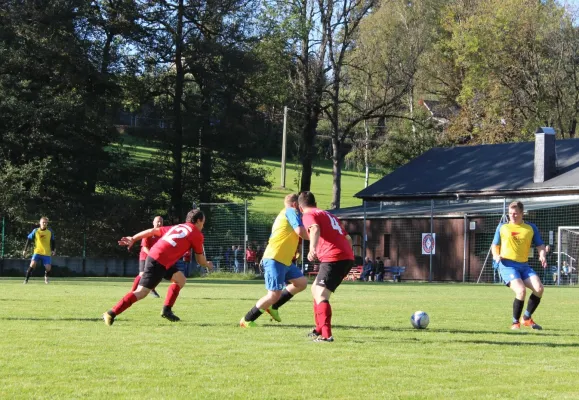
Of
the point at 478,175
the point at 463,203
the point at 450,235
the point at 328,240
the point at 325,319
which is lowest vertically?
the point at 325,319

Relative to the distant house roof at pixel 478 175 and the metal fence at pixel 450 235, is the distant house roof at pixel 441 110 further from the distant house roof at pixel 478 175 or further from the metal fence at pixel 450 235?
the metal fence at pixel 450 235

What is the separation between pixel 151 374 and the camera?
8562 millimetres

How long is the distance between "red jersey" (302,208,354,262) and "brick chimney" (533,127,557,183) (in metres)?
41.5

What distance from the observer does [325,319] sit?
456 inches

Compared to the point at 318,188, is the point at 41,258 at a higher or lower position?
lower

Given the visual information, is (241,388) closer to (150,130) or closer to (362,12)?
(150,130)

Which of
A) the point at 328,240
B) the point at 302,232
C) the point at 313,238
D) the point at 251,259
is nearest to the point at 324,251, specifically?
the point at 328,240

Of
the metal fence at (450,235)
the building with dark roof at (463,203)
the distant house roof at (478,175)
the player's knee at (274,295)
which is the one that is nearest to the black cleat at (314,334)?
the player's knee at (274,295)

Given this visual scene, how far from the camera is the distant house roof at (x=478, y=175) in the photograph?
5159 cm

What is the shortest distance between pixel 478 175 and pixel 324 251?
147 feet

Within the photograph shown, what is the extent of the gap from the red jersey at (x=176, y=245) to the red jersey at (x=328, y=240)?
7.37 ft

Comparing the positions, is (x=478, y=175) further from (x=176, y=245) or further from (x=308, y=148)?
(x=176, y=245)

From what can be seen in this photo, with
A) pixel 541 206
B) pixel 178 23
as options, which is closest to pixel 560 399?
pixel 541 206

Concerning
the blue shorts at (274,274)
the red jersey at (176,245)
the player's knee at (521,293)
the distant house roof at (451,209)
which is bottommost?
the player's knee at (521,293)
